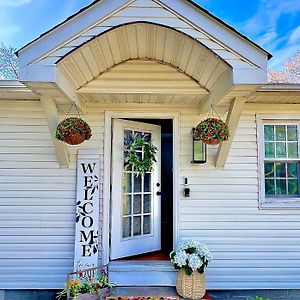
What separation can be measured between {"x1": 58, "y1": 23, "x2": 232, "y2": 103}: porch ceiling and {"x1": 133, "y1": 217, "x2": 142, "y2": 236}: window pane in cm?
184

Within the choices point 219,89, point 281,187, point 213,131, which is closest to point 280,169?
point 281,187

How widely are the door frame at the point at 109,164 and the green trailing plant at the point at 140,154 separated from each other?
346mm

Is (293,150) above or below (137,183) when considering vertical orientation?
above

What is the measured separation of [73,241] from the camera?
412cm

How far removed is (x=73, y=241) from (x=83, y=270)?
0.49 meters

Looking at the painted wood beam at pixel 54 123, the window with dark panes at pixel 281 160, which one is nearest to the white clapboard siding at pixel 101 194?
the painted wood beam at pixel 54 123

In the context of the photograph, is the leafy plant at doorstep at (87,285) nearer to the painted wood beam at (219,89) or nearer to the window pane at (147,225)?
the window pane at (147,225)

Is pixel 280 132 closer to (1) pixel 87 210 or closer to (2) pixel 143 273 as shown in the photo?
(2) pixel 143 273

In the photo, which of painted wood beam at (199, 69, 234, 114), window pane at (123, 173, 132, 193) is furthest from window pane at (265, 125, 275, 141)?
window pane at (123, 173, 132, 193)

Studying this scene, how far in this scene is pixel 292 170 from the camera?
4.40m

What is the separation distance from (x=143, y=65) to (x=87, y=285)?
264cm

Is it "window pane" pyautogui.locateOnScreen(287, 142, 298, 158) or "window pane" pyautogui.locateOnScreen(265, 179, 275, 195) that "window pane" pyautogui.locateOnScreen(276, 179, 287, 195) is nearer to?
"window pane" pyautogui.locateOnScreen(265, 179, 275, 195)

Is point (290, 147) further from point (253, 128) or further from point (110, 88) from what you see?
point (110, 88)

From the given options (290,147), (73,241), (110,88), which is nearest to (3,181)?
(73,241)
